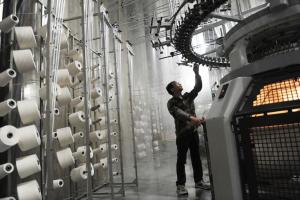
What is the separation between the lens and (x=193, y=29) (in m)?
2.06

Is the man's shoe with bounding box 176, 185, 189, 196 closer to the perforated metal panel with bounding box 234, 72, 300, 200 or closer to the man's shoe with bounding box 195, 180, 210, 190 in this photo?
the man's shoe with bounding box 195, 180, 210, 190

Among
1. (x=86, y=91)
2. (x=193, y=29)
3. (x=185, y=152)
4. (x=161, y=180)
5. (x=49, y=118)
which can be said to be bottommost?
(x=161, y=180)

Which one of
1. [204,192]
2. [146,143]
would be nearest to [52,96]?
[204,192]

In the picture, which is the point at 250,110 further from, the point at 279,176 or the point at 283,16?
the point at 283,16

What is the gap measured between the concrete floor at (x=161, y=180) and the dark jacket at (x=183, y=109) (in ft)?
1.86

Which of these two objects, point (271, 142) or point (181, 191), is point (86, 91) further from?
point (271, 142)

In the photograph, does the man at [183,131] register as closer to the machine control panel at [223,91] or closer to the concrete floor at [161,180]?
the concrete floor at [161,180]

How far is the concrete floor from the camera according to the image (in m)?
2.26

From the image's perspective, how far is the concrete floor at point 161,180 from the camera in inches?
89.0

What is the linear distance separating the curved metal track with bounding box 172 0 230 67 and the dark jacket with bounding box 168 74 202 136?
0.28 meters

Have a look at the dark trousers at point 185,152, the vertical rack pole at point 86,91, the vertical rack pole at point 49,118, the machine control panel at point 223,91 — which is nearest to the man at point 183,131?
the dark trousers at point 185,152

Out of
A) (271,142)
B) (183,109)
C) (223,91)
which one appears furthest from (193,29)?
(271,142)

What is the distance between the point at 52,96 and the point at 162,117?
249cm

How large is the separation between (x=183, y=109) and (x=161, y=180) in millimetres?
1029
